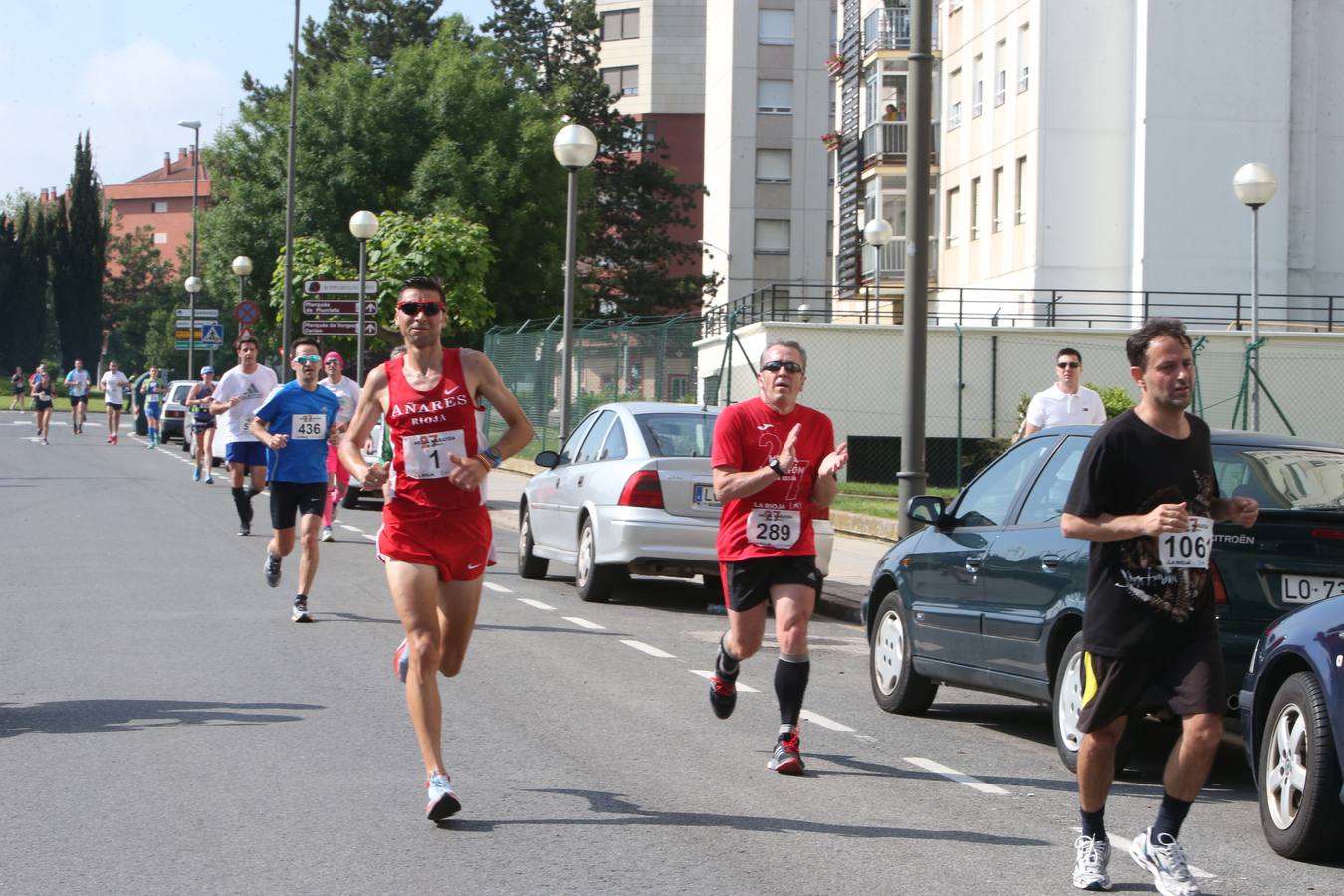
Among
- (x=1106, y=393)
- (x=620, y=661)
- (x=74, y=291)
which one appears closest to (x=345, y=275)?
(x=1106, y=393)

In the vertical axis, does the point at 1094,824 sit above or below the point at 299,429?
below

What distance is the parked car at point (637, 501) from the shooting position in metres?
14.6

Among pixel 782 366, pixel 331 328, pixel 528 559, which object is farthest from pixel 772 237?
pixel 782 366

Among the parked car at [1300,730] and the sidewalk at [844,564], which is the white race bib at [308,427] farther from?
the parked car at [1300,730]

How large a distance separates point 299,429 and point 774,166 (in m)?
64.2

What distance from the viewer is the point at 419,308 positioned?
7.22 metres

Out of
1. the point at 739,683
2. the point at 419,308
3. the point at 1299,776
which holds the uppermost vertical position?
the point at 419,308

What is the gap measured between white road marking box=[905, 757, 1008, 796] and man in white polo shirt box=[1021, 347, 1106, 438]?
A: 799 centimetres

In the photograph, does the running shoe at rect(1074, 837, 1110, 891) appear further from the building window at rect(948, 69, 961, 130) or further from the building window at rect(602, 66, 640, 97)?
the building window at rect(602, 66, 640, 97)

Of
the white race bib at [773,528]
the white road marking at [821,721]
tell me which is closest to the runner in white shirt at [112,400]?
the white road marking at [821,721]

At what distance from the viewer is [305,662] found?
36.2 feet

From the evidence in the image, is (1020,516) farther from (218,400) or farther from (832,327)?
(832,327)

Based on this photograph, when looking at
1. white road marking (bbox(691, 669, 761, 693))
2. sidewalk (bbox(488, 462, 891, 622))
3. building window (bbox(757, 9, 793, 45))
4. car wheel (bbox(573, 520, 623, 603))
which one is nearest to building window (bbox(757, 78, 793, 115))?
building window (bbox(757, 9, 793, 45))

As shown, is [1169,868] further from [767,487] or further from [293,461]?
[293,461]
